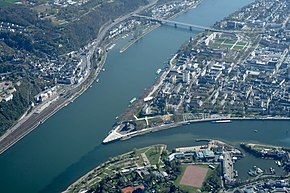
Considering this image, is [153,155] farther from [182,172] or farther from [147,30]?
[147,30]

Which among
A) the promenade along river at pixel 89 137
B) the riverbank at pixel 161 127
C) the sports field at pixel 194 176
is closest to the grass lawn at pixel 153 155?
the promenade along river at pixel 89 137

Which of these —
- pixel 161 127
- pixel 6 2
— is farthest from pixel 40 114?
pixel 6 2

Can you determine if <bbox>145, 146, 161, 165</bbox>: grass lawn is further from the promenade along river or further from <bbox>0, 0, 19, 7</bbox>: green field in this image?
<bbox>0, 0, 19, 7</bbox>: green field

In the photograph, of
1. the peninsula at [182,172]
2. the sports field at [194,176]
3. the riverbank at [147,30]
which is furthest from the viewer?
the riverbank at [147,30]

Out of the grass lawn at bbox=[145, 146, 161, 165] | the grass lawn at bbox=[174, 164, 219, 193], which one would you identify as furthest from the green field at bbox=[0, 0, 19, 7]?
the grass lawn at bbox=[174, 164, 219, 193]

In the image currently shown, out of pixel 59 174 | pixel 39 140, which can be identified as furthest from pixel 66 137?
pixel 59 174

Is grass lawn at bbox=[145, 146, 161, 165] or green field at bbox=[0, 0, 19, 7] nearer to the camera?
grass lawn at bbox=[145, 146, 161, 165]

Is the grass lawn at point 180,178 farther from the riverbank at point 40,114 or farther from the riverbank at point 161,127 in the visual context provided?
the riverbank at point 40,114

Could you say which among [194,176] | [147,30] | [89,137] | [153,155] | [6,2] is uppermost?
[6,2]
